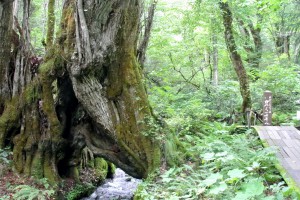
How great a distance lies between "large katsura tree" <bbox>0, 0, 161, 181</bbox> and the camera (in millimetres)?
A: 6801

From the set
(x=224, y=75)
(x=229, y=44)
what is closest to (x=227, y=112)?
(x=229, y=44)

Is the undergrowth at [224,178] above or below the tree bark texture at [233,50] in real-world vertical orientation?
below

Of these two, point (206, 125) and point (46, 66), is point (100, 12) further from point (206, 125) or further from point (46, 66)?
point (206, 125)

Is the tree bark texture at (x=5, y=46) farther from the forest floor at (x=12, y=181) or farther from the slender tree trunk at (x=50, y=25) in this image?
the forest floor at (x=12, y=181)

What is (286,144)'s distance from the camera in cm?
687

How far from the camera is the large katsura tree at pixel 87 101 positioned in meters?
6.80

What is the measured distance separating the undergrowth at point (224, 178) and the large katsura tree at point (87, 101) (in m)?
1.02

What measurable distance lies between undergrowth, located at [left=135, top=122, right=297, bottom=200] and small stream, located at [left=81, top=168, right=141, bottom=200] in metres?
3.25

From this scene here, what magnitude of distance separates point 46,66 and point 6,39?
50.0 inches

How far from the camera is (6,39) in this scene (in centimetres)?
780

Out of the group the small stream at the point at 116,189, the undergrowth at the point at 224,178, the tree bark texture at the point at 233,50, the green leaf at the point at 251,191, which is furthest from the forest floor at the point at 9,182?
the tree bark texture at the point at 233,50

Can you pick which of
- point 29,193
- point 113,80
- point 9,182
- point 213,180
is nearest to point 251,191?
point 213,180

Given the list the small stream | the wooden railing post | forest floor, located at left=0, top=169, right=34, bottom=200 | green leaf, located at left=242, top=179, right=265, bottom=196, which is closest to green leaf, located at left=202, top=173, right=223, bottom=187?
green leaf, located at left=242, top=179, right=265, bottom=196

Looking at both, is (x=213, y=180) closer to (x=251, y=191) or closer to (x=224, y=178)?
(x=251, y=191)
